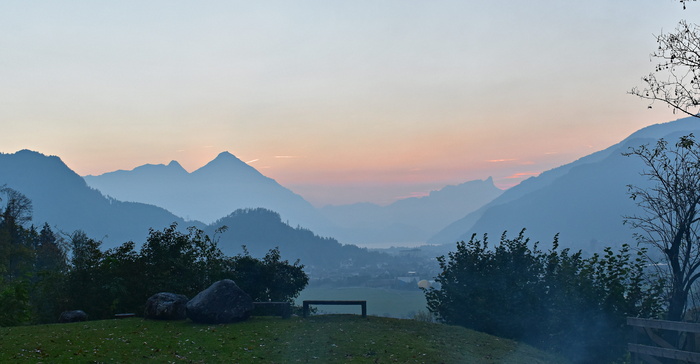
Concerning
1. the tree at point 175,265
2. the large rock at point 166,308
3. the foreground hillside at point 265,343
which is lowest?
the foreground hillside at point 265,343

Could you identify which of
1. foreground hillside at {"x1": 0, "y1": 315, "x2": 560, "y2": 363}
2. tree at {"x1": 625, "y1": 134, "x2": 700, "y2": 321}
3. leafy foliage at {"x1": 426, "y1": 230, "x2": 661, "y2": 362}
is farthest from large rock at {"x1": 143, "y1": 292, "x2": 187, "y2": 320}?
tree at {"x1": 625, "y1": 134, "x2": 700, "y2": 321}

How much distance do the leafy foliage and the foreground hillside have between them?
1.73 m

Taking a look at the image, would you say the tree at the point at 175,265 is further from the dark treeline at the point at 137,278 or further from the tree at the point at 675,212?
the tree at the point at 675,212

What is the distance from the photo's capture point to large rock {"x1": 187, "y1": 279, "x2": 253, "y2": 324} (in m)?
23.1

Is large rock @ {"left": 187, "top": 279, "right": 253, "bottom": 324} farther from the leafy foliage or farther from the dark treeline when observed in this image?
the leafy foliage

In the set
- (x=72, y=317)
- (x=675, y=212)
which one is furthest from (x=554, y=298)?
(x=72, y=317)

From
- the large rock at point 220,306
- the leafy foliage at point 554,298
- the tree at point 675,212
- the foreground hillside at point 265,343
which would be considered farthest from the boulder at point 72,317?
the tree at point 675,212

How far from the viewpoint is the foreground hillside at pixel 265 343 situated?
17078 millimetres

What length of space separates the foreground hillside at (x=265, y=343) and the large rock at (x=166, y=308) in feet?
2.42

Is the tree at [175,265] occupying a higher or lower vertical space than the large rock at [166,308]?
higher

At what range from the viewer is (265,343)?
19.1m

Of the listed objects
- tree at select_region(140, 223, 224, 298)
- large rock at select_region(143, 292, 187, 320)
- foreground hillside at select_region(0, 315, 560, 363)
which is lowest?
foreground hillside at select_region(0, 315, 560, 363)

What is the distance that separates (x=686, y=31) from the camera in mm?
16391

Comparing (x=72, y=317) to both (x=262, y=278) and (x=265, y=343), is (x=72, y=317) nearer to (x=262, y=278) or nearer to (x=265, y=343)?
(x=262, y=278)
